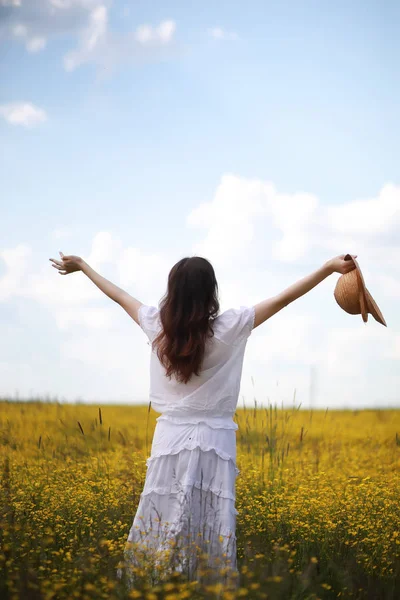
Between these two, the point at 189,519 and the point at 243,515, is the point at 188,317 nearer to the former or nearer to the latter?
the point at 189,519

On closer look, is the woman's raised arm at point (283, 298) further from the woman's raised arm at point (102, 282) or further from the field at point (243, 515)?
the field at point (243, 515)

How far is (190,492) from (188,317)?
104 centimetres

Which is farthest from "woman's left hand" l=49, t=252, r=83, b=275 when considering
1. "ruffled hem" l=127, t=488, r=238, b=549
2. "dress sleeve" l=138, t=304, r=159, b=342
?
"ruffled hem" l=127, t=488, r=238, b=549

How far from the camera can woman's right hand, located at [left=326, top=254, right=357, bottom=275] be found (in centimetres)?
472

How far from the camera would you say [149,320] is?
4570 millimetres

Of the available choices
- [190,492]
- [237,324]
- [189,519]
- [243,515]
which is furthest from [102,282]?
[243,515]

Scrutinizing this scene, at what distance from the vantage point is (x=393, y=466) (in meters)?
9.37

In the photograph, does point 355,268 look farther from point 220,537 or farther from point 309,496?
point 309,496

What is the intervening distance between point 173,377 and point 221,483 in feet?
2.29

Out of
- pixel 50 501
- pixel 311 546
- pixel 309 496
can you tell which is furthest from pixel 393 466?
pixel 50 501

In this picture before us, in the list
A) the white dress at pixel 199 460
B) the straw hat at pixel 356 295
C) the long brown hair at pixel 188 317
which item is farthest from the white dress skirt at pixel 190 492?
the straw hat at pixel 356 295

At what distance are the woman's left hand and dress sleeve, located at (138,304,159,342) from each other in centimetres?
84

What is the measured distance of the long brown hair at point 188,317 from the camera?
422 centimetres

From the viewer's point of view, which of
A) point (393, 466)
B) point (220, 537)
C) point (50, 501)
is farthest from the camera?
point (393, 466)
